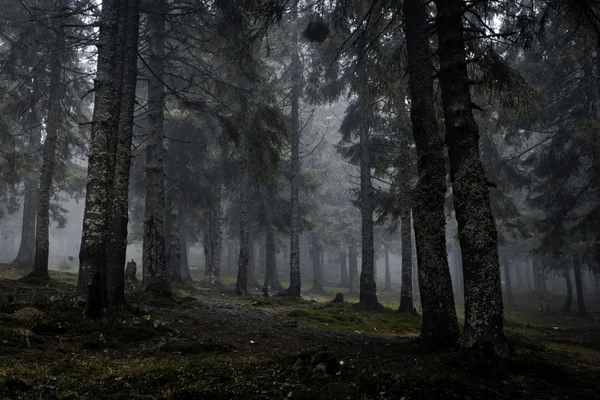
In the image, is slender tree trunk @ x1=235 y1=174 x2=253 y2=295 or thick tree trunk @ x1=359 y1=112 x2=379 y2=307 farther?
slender tree trunk @ x1=235 y1=174 x2=253 y2=295

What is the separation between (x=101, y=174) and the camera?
322 inches

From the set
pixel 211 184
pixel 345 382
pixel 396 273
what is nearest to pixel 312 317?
pixel 345 382

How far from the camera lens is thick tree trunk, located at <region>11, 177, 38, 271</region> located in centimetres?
2269

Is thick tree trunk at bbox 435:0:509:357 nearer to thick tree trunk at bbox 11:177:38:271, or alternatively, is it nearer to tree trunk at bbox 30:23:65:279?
tree trunk at bbox 30:23:65:279

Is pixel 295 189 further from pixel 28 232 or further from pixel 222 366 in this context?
pixel 28 232

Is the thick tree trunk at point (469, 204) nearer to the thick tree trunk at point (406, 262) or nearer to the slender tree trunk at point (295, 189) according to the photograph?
the thick tree trunk at point (406, 262)

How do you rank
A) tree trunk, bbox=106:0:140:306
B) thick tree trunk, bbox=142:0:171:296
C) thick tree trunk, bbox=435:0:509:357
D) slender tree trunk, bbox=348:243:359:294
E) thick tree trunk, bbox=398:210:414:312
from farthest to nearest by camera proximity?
slender tree trunk, bbox=348:243:359:294, thick tree trunk, bbox=398:210:414:312, thick tree trunk, bbox=142:0:171:296, tree trunk, bbox=106:0:140:306, thick tree trunk, bbox=435:0:509:357

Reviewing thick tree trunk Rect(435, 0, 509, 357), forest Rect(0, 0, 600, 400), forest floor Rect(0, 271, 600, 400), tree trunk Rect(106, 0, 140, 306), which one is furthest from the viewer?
tree trunk Rect(106, 0, 140, 306)

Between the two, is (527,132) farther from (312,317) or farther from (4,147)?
(4,147)

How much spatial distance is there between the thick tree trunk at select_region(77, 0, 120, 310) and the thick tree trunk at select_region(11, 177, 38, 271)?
1755cm

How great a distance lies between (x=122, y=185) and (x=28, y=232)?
18.4 meters

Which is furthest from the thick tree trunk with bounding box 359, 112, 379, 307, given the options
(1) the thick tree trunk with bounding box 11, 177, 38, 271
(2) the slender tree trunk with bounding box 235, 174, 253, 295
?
(1) the thick tree trunk with bounding box 11, 177, 38, 271

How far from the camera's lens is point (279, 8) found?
7918 mm

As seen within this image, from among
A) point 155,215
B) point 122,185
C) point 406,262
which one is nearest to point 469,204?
point 122,185
